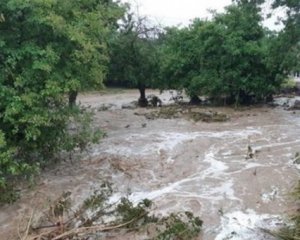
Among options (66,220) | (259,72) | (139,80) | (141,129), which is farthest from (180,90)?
(66,220)

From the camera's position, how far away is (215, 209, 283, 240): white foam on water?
723 centimetres

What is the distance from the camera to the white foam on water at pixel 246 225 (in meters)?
7.23

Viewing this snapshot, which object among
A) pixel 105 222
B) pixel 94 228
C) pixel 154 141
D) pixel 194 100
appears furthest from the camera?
pixel 194 100

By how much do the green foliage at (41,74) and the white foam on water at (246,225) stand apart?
392 cm

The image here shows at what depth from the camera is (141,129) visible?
16984 millimetres

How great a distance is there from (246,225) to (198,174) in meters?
3.16

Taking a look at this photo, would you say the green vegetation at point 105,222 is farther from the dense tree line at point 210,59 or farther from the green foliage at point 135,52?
the green foliage at point 135,52

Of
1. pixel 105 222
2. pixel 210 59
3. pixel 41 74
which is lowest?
pixel 105 222

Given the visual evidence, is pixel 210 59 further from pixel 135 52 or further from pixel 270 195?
pixel 270 195

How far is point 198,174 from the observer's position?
10.7 meters

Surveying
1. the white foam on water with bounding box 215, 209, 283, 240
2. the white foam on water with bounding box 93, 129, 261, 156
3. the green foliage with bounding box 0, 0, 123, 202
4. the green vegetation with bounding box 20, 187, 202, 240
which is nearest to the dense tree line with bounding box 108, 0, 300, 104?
the white foam on water with bounding box 93, 129, 261, 156

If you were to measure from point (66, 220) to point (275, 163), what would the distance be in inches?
221

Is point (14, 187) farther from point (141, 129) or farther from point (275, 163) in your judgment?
point (141, 129)

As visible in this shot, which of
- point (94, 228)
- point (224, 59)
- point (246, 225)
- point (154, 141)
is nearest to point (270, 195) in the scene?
point (246, 225)
